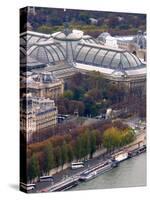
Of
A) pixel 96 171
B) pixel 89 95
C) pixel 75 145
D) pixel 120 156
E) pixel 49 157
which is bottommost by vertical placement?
pixel 96 171

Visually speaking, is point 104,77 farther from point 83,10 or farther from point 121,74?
point 83,10

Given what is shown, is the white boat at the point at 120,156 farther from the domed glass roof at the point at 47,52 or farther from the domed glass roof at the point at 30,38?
the domed glass roof at the point at 30,38

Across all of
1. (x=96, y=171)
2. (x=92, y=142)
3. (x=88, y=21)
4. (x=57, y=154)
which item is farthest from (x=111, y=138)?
(x=88, y=21)

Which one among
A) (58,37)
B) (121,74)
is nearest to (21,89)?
(58,37)

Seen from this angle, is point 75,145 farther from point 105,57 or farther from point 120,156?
point 105,57

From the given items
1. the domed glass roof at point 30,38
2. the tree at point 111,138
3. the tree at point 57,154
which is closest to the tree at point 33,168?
the tree at point 57,154

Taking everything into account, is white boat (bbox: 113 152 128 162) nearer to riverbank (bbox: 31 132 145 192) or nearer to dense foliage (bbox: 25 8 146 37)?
riverbank (bbox: 31 132 145 192)
